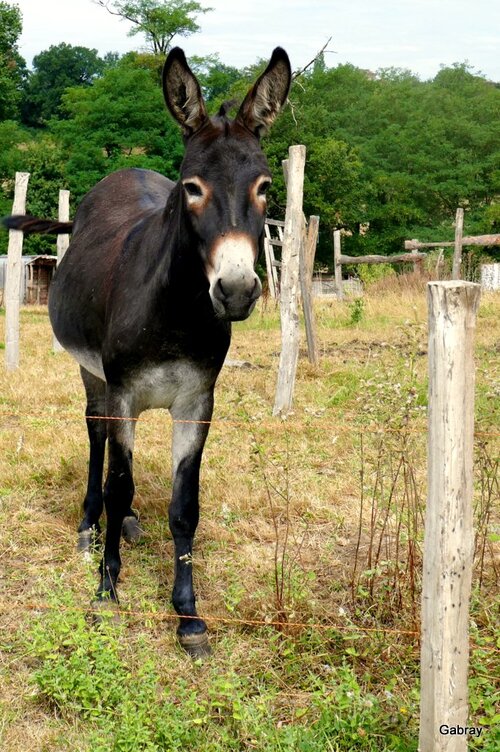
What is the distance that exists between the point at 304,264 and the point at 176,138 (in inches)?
1224

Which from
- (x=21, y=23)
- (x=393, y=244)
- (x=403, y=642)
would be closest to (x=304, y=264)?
(x=403, y=642)

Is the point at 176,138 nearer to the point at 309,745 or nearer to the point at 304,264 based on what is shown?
the point at 304,264

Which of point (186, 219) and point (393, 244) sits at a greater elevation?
point (393, 244)

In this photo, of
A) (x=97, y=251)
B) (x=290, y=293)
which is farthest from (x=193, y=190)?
(x=290, y=293)

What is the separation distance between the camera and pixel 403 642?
3.10 m

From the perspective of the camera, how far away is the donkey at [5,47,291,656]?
110 inches

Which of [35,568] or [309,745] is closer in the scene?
[309,745]

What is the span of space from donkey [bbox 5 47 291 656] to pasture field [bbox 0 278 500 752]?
9.5 inches

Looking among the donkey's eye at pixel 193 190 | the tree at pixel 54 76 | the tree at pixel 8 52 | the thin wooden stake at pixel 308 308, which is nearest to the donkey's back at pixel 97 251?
the donkey's eye at pixel 193 190

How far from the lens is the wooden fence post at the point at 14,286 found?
10180 mm

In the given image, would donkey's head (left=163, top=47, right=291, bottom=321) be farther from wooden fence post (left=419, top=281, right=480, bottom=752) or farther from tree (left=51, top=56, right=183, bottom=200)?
tree (left=51, top=56, right=183, bottom=200)

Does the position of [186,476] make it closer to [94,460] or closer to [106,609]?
[106,609]

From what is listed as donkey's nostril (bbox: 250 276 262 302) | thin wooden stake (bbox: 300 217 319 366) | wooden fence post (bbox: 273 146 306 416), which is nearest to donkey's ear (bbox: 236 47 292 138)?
donkey's nostril (bbox: 250 276 262 302)

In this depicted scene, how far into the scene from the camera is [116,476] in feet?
12.0
